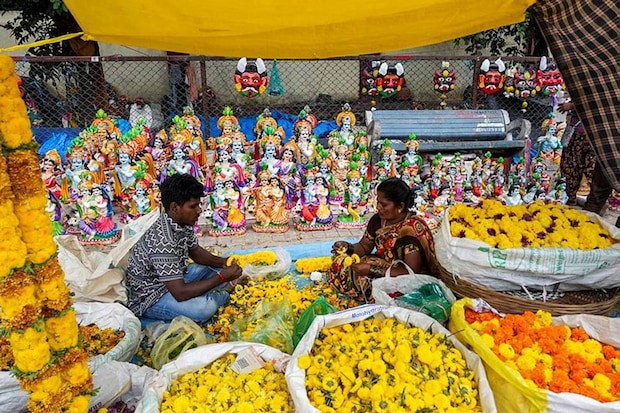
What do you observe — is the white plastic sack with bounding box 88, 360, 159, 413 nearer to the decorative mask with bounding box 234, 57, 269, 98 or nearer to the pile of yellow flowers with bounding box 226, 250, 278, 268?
the pile of yellow flowers with bounding box 226, 250, 278, 268

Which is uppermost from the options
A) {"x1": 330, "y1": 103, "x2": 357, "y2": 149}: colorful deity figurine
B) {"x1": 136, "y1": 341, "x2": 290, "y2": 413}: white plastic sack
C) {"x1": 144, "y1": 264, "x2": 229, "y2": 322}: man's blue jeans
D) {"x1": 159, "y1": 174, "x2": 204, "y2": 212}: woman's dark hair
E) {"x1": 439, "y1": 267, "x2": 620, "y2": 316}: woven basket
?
{"x1": 330, "y1": 103, "x2": 357, "y2": 149}: colorful deity figurine

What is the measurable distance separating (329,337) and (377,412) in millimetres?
507

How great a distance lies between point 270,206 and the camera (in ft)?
18.2

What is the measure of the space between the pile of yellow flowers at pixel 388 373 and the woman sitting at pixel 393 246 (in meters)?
0.88

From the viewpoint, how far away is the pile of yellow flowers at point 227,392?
2123mm

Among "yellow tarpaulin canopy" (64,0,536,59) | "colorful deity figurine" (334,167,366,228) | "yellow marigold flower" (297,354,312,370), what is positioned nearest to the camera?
"yellow tarpaulin canopy" (64,0,536,59)

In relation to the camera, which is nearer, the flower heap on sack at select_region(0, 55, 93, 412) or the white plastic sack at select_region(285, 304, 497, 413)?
the flower heap on sack at select_region(0, 55, 93, 412)

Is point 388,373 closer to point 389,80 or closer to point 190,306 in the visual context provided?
point 190,306

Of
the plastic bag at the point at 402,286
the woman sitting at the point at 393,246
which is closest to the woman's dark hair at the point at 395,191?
the woman sitting at the point at 393,246

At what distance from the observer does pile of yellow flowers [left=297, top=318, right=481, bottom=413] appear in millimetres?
1981

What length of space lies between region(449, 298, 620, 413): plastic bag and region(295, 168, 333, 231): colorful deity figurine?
3161mm

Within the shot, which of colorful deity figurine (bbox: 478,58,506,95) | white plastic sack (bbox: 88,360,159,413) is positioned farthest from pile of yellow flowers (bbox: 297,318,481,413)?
colorful deity figurine (bbox: 478,58,506,95)

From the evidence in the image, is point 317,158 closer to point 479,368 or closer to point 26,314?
point 479,368

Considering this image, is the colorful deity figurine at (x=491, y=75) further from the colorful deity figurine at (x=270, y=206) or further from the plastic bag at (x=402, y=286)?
the plastic bag at (x=402, y=286)
